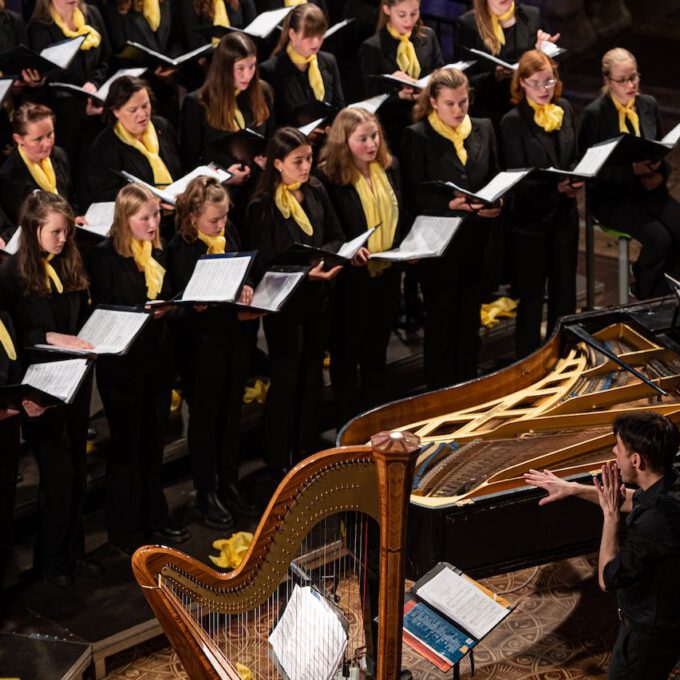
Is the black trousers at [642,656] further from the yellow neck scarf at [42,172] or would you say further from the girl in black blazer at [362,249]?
the yellow neck scarf at [42,172]

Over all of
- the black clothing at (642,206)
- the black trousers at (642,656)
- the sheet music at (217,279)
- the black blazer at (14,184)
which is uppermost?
the black blazer at (14,184)

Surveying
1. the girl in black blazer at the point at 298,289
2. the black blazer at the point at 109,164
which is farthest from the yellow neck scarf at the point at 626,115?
the black blazer at the point at 109,164

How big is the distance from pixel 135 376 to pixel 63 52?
1571 millimetres

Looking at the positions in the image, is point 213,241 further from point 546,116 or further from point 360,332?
point 546,116

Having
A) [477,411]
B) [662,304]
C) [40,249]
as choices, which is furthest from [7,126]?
[662,304]

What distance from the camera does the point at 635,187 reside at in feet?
22.4

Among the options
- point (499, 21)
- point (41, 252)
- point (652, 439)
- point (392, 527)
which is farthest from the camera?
point (499, 21)

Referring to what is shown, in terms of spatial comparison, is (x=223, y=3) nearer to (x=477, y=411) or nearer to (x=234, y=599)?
(x=477, y=411)

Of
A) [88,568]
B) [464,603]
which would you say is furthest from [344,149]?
[464,603]

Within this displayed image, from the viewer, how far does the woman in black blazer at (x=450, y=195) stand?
19.8ft

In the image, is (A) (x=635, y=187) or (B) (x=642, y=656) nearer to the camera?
(B) (x=642, y=656)

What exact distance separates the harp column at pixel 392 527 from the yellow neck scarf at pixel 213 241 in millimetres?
2319

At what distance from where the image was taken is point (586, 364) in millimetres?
5020


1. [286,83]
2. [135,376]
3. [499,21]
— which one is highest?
[499,21]
